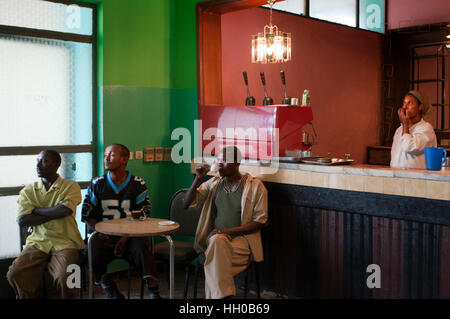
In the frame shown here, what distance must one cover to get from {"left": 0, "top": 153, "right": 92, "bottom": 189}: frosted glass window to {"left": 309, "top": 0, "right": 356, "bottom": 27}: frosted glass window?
3591mm

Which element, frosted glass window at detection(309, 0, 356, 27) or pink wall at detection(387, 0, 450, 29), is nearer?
frosted glass window at detection(309, 0, 356, 27)

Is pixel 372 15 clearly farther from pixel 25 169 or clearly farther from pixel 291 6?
pixel 25 169

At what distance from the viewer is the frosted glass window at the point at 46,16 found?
14.5 ft

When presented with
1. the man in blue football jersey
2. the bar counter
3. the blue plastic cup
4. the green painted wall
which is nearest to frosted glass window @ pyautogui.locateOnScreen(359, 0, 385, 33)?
the green painted wall

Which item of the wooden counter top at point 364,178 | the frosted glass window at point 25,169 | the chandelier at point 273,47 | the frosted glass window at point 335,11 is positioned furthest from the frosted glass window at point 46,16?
the frosted glass window at point 335,11

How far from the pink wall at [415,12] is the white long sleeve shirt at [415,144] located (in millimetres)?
3534

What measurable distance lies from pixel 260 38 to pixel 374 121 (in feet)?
12.8

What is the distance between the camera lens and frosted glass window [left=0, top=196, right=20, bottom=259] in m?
4.49

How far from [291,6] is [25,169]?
367 centimetres

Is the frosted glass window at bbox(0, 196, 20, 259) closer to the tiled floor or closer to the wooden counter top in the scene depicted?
the tiled floor

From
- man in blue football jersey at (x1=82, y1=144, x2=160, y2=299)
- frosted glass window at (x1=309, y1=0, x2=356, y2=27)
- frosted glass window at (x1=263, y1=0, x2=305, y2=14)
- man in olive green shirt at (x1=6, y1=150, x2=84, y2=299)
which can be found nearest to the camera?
man in olive green shirt at (x1=6, y1=150, x2=84, y2=299)

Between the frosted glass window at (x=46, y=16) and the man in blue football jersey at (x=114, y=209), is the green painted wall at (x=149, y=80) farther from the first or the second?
the man in blue football jersey at (x=114, y=209)

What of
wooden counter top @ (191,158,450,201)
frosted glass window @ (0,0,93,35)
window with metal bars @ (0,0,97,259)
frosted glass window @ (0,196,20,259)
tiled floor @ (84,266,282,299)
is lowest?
tiled floor @ (84,266,282,299)

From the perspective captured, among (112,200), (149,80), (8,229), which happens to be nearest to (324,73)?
(149,80)
